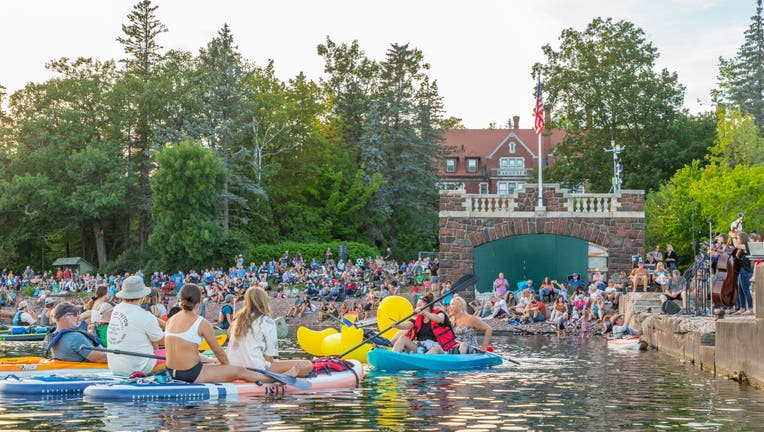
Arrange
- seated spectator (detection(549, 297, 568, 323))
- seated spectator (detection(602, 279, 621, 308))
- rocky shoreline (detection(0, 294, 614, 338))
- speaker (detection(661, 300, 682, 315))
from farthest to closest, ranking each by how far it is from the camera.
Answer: seated spectator (detection(602, 279, 621, 308)) < seated spectator (detection(549, 297, 568, 323)) < rocky shoreline (detection(0, 294, 614, 338)) < speaker (detection(661, 300, 682, 315))

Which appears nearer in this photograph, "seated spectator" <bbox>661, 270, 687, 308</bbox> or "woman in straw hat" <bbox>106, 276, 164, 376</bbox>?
"woman in straw hat" <bbox>106, 276, 164, 376</bbox>

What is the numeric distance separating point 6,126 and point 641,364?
51.9m

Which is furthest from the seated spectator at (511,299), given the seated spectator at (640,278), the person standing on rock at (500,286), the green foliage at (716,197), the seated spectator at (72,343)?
the seated spectator at (72,343)

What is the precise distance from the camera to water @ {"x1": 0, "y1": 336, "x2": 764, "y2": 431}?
11.3 meters

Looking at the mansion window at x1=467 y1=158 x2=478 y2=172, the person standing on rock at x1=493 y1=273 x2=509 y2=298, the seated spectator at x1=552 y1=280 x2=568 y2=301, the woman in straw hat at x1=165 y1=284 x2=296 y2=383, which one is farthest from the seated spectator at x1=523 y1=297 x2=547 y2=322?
the mansion window at x1=467 y1=158 x2=478 y2=172

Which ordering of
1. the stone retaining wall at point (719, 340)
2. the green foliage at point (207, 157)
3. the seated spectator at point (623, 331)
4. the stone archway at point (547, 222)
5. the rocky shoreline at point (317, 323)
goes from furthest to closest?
the green foliage at point (207, 157) → the stone archway at point (547, 222) → the rocky shoreline at point (317, 323) → the seated spectator at point (623, 331) → the stone retaining wall at point (719, 340)

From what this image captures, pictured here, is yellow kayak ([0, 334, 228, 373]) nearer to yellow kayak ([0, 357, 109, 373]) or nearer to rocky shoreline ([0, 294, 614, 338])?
yellow kayak ([0, 357, 109, 373])

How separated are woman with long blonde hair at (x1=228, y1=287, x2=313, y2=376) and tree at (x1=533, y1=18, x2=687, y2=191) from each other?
47.9 metres

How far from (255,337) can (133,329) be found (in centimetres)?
162

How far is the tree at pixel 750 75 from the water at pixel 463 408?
5168cm

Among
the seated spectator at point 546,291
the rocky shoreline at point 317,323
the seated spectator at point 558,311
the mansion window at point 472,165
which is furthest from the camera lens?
the mansion window at point 472,165

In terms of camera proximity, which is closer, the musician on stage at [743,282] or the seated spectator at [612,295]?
the musician on stage at [743,282]

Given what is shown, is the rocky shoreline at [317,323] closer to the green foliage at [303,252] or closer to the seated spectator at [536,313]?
the seated spectator at [536,313]

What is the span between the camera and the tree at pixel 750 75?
65.1 metres
